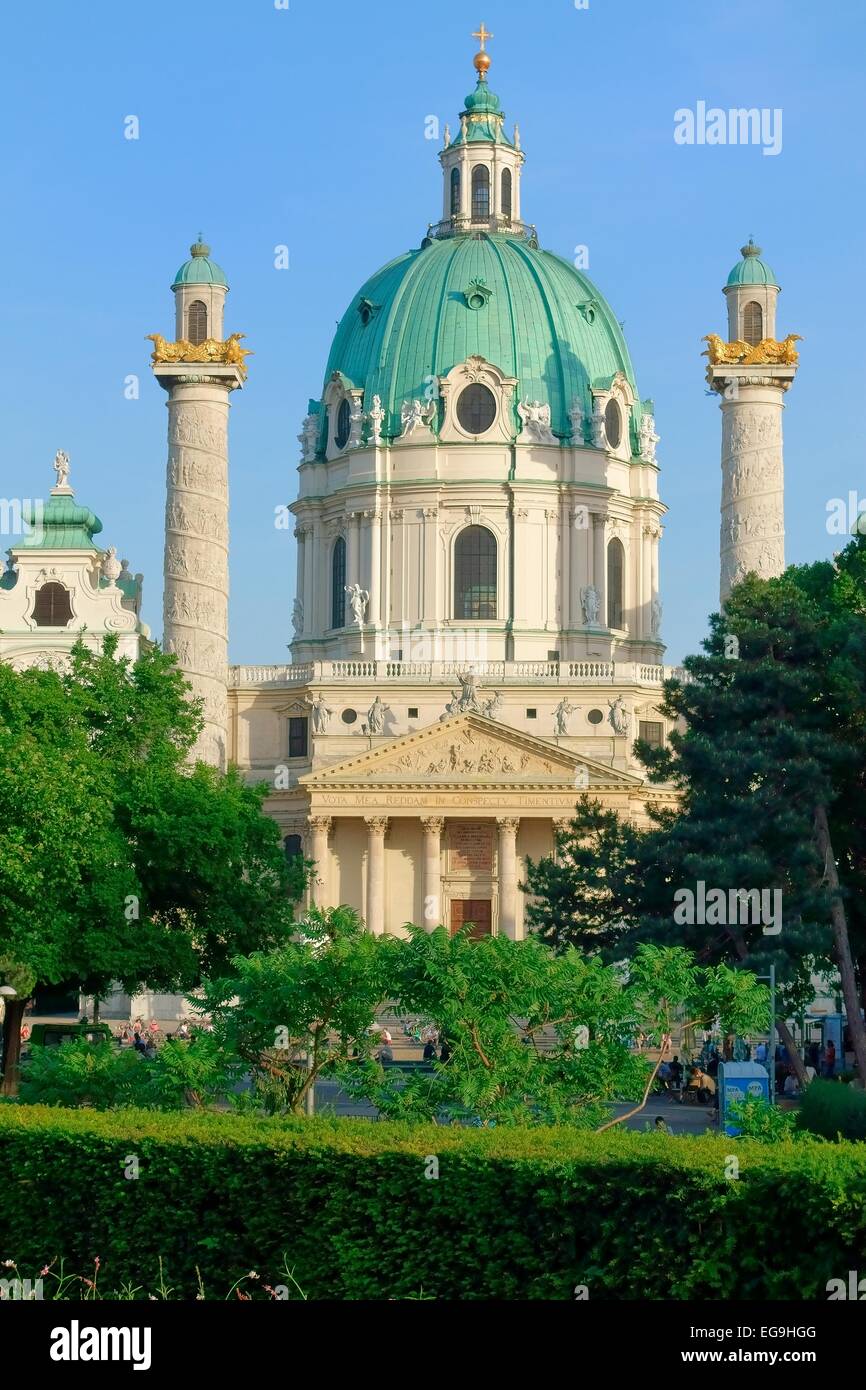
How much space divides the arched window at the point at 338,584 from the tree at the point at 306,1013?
6295 cm

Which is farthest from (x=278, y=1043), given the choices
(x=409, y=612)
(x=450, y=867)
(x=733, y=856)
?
(x=409, y=612)

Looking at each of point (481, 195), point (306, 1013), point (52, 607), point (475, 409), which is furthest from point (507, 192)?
point (306, 1013)

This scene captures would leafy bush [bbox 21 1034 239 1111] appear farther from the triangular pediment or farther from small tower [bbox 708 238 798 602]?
the triangular pediment

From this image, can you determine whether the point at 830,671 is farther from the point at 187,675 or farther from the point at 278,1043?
the point at 187,675

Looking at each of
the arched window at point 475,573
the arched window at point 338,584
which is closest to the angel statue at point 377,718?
the arched window at point 475,573

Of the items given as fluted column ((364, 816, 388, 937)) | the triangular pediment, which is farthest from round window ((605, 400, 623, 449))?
fluted column ((364, 816, 388, 937))

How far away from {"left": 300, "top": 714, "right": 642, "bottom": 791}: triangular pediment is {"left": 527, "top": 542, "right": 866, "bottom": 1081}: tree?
26.9 m

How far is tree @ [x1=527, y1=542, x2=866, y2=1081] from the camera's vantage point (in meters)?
43.8

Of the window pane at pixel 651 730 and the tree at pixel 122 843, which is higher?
the window pane at pixel 651 730

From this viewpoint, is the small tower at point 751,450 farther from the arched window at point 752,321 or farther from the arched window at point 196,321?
the arched window at point 196,321

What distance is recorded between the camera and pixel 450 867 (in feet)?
263

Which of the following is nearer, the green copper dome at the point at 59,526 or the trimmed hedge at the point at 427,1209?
the trimmed hedge at the point at 427,1209

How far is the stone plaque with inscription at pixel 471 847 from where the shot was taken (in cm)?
8000

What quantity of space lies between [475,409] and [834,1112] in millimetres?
62329
